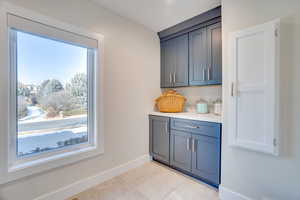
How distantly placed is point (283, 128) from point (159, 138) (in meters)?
Answer: 1.67

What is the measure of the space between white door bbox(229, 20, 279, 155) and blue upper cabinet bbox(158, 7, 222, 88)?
1.94 feet

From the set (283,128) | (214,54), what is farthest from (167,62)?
(283,128)

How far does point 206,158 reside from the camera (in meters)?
1.90

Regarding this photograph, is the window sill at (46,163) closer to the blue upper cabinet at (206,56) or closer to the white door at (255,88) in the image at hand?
the white door at (255,88)

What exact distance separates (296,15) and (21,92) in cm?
269

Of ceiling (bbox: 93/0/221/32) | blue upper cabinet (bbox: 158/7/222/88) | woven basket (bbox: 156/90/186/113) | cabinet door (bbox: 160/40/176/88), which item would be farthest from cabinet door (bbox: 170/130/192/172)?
ceiling (bbox: 93/0/221/32)

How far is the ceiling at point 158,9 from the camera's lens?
189 cm

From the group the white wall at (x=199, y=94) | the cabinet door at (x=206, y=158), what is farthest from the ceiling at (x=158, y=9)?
the cabinet door at (x=206, y=158)

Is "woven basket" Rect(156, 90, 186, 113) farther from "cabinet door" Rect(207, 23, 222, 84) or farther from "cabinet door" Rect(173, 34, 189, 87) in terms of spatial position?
"cabinet door" Rect(207, 23, 222, 84)

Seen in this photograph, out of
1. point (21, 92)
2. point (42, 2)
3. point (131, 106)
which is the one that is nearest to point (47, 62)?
point (21, 92)

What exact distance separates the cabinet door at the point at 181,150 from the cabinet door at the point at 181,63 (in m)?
0.90

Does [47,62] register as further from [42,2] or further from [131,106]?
[131,106]

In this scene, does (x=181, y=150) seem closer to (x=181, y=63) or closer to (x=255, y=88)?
(x=255, y=88)

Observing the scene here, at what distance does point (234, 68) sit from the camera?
1.54 meters
